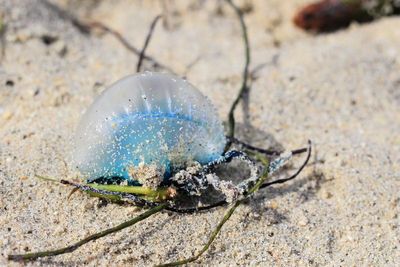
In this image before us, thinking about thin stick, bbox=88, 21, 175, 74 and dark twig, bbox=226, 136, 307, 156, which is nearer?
dark twig, bbox=226, 136, 307, 156

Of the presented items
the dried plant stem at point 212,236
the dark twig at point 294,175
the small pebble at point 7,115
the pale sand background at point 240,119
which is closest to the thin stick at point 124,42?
the pale sand background at point 240,119

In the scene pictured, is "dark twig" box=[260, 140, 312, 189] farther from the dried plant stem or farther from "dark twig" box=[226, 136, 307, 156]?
the dried plant stem

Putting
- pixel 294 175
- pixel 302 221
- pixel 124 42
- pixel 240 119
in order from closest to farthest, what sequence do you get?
pixel 302 221 < pixel 294 175 < pixel 240 119 < pixel 124 42

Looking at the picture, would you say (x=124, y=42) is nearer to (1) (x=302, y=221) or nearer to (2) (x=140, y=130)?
(2) (x=140, y=130)

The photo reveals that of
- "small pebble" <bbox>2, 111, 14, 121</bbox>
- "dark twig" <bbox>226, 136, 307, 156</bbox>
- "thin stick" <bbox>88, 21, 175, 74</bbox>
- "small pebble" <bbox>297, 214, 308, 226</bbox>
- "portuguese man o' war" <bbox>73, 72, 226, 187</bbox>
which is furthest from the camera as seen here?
"thin stick" <bbox>88, 21, 175, 74</bbox>

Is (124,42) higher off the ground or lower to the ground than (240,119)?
higher

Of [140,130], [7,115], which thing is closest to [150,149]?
[140,130]

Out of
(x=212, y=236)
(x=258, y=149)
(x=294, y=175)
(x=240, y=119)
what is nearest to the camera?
(x=212, y=236)

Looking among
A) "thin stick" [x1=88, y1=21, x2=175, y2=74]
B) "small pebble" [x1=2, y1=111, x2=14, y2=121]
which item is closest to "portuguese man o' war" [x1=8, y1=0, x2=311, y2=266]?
"small pebble" [x1=2, y1=111, x2=14, y2=121]

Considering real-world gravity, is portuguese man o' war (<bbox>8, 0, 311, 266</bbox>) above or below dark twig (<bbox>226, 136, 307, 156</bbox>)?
above
